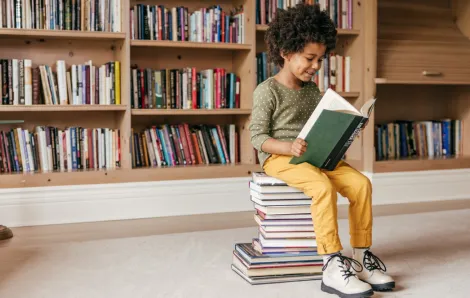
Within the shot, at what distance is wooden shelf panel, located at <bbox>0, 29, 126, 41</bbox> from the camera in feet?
10.4

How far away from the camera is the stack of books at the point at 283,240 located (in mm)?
2168

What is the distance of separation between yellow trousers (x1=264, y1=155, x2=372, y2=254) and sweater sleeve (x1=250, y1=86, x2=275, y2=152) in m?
0.09

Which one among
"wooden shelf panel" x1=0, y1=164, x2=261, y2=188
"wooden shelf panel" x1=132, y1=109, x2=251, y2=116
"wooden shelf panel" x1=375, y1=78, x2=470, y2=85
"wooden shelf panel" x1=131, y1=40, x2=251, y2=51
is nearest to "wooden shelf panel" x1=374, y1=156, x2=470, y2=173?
"wooden shelf panel" x1=375, y1=78, x2=470, y2=85

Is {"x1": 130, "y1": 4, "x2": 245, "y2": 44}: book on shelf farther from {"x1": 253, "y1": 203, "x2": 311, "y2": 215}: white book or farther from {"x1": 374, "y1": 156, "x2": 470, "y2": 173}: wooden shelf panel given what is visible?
{"x1": 253, "y1": 203, "x2": 311, "y2": 215}: white book

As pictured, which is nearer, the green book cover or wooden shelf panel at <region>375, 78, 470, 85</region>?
the green book cover

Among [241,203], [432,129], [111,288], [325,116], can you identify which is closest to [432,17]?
[432,129]

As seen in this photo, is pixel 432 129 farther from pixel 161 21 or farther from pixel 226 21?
pixel 161 21

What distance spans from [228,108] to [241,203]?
53cm

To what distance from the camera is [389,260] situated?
8.09ft

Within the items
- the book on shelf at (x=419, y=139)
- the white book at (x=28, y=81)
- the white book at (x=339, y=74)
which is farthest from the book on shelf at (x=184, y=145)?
the book on shelf at (x=419, y=139)

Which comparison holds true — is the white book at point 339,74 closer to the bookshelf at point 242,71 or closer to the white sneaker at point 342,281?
the bookshelf at point 242,71

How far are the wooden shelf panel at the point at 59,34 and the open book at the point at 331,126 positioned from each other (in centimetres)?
158

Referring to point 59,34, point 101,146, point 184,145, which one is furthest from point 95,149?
point 59,34

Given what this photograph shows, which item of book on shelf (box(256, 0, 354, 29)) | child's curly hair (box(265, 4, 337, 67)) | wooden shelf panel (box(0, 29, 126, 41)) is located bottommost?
child's curly hair (box(265, 4, 337, 67))
